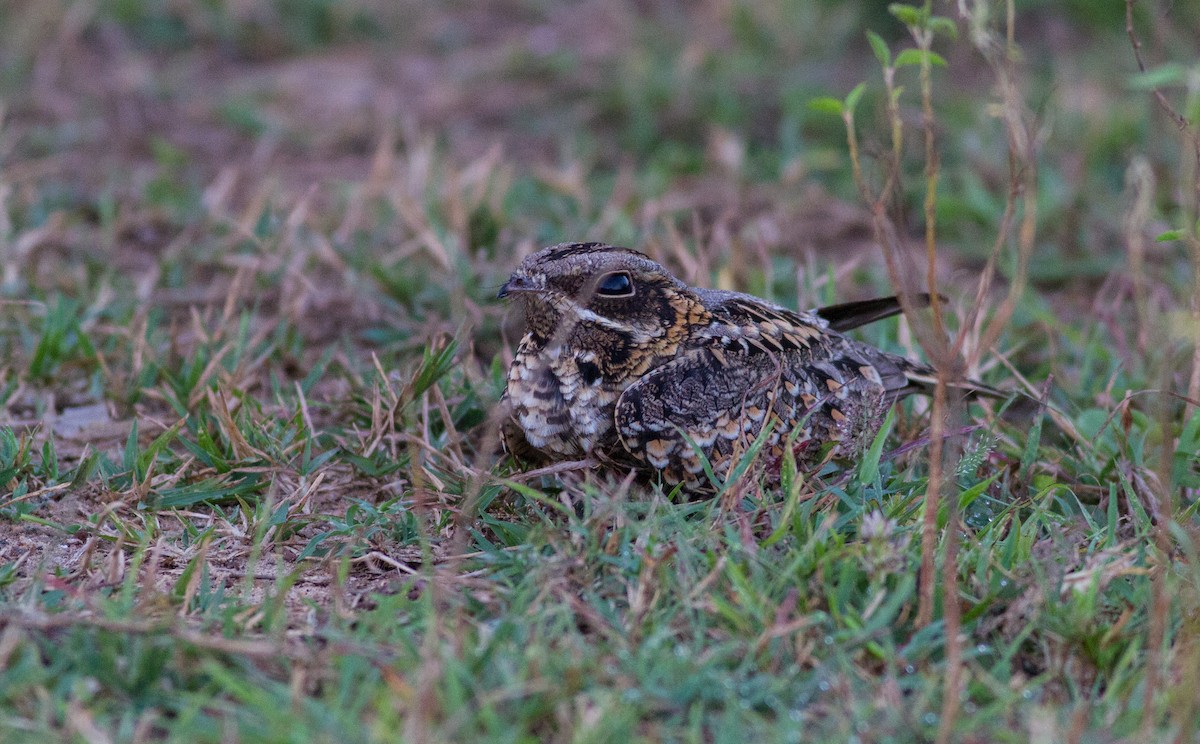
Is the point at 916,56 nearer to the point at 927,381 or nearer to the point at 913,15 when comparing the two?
the point at 913,15

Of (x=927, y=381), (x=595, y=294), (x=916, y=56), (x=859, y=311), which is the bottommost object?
(x=927, y=381)

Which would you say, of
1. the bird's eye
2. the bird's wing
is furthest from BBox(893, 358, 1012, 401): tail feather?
the bird's eye

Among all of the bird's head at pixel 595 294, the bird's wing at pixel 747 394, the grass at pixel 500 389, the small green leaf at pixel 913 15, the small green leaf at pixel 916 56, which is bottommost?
the grass at pixel 500 389

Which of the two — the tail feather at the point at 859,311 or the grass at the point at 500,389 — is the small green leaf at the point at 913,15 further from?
the tail feather at the point at 859,311

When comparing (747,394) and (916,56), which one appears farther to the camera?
(747,394)

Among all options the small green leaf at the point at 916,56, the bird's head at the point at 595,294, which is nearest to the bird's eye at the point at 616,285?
the bird's head at the point at 595,294

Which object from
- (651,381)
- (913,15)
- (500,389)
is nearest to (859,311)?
(651,381)
